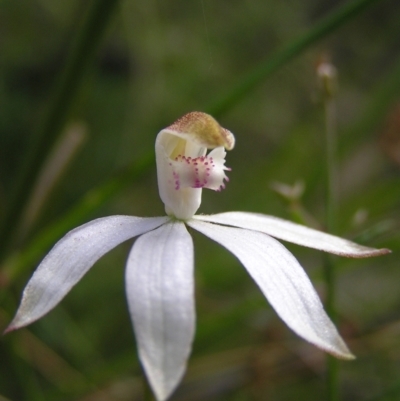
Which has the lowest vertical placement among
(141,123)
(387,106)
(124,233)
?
(124,233)

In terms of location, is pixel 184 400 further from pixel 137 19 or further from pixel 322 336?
pixel 137 19

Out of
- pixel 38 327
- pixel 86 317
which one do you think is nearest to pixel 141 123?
pixel 86 317

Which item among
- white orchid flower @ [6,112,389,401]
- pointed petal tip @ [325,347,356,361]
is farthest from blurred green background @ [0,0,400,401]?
pointed petal tip @ [325,347,356,361]

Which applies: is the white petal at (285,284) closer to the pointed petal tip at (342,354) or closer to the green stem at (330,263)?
the pointed petal tip at (342,354)

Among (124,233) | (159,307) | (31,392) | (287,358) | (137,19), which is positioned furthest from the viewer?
(137,19)

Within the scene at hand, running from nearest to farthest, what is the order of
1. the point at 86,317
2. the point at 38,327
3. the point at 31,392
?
1. the point at 31,392
2. the point at 38,327
3. the point at 86,317

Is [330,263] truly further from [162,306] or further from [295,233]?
[162,306]

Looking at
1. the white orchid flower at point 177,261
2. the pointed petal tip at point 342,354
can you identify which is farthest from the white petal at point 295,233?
the pointed petal tip at point 342,354

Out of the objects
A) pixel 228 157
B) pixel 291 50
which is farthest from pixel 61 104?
pixel 228 157
